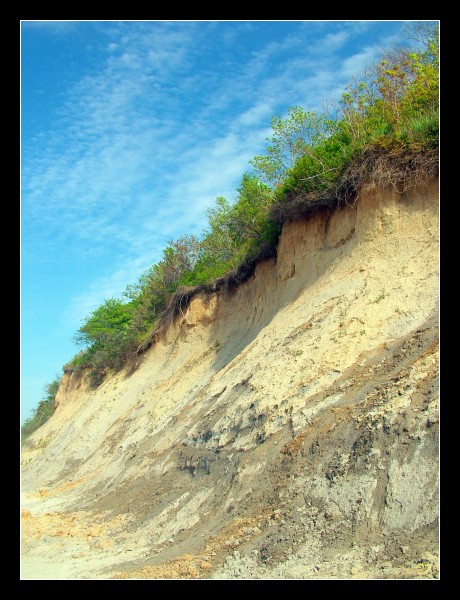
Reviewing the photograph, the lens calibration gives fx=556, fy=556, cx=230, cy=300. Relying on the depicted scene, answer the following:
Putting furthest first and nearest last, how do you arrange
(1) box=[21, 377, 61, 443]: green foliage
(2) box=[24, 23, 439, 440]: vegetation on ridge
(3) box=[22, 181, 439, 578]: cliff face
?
(1) box=[21, 377, 61, 443]: green foliage < (2) box=[24, 23, 439, 440]: vegetation on ridge < (3) box=[22, 181, 439, 578]: cliff face

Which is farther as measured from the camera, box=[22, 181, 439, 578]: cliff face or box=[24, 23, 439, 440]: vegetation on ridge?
box=[24, 23, 439, 440]: vegetation on ridge

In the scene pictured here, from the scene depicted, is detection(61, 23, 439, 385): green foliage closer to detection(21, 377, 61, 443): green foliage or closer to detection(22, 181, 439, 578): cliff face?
detection(22, 181, 439, 578): cliff face

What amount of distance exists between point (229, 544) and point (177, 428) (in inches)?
237

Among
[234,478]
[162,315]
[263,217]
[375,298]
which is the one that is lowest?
[234,478]

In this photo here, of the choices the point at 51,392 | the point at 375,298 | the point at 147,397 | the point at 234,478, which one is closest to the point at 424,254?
the point at 375,298

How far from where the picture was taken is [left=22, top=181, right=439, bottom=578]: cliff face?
704 centimetres

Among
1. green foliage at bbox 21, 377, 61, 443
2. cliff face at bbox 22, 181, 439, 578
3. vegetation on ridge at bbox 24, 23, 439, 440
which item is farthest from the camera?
green foliage at bbox 21, 377, 61, 443

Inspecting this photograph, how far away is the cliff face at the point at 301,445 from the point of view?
23.1 ft

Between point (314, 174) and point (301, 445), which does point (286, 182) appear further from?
point (301, 445)

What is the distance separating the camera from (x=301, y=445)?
28.8ft

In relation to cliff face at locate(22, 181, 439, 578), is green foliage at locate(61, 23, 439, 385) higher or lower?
higher

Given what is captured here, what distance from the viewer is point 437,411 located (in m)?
7.42

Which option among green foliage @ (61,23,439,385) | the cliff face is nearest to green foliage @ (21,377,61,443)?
green foliage @ (61,23,439,385)

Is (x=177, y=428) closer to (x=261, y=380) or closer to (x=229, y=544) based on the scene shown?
(x=261, y=380)
